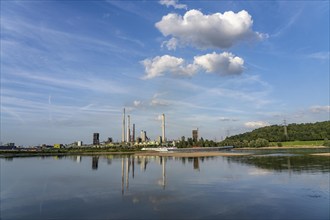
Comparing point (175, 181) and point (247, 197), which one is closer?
point (247, 197)

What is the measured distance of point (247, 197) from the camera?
1309 inches

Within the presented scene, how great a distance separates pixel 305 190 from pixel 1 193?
125 feet

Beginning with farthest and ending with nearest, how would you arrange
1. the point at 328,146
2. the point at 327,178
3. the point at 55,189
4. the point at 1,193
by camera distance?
the point at 328,146
the point at 327,178
the point at 55,189
the point at 1,193

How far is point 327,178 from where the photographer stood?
146 ft

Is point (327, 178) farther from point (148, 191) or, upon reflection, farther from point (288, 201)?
point (148, 191)

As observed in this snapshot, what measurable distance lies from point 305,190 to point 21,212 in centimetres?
3141

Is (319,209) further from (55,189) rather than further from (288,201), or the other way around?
(55,189)

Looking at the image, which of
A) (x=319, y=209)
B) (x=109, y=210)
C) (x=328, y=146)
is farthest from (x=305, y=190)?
(x=328, y=146)

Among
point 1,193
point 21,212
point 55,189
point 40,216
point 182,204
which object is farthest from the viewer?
point 55,189

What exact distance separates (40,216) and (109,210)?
19.6 feet

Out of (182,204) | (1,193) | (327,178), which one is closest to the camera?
(182,204)

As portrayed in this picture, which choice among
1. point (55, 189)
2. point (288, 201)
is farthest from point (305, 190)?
point (55, 189)

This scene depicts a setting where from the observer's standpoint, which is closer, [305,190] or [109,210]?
[109,210]

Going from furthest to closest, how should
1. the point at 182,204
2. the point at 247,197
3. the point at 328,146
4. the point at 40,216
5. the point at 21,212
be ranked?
the point at 328,146
the point at 247,197
the point at 182,204
the point at 21,212
the point at 40,216
